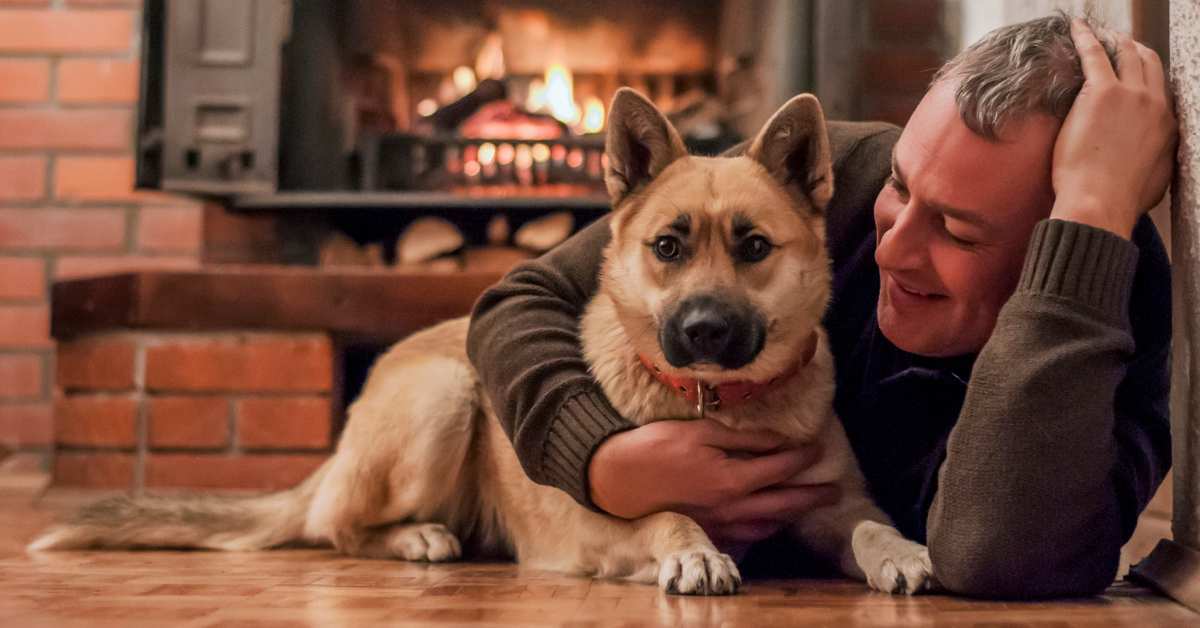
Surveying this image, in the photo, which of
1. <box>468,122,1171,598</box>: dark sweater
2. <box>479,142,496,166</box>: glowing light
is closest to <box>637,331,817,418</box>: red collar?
<box>468,122,1171,598</box>: dark sweater

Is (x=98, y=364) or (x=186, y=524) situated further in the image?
(x=98, y=364)

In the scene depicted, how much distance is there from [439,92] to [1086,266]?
2.38 metres

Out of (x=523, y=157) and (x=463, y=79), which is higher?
(x=463, y=79)

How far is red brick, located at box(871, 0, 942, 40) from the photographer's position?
2.68 meters

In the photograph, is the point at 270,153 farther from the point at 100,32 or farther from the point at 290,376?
the point at 100,32

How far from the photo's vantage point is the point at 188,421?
251cm

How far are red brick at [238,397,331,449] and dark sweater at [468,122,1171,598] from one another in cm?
112

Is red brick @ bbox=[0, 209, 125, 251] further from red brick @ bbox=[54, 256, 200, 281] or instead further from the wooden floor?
the wooden floor

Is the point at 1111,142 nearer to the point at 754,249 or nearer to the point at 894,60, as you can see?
the point at 754,249

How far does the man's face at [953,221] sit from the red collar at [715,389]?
8.1 inches

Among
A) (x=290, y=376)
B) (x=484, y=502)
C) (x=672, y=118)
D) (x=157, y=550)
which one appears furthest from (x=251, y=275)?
(x=672, y=118)

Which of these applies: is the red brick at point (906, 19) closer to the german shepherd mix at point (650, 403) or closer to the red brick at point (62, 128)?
the german shepherd mix at point (650, 403)

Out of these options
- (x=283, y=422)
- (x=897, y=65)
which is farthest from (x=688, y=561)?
(x=897, y=65)

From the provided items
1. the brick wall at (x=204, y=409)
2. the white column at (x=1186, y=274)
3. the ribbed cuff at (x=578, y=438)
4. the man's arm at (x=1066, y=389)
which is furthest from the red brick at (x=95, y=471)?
the white column at (x=1186, y=274)
